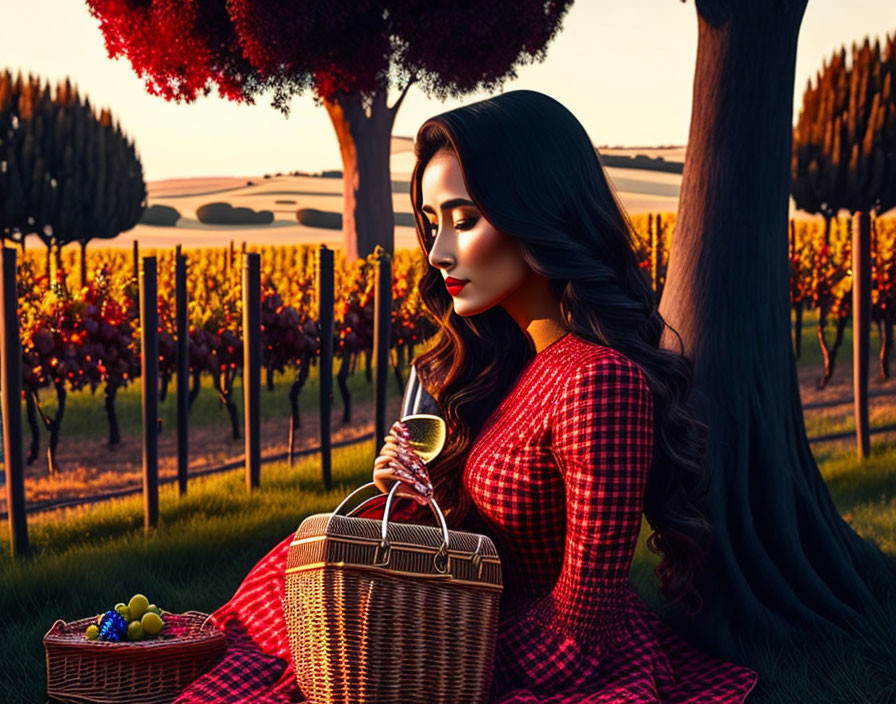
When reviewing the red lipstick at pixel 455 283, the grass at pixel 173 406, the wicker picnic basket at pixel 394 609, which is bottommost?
the grass at pixel 173 406

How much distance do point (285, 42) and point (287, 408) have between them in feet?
13.2

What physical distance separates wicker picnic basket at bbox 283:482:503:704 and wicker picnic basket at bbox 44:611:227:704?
75 cm

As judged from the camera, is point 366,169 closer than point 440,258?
No

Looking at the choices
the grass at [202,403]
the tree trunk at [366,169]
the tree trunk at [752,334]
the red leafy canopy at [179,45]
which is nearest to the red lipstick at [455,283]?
the tree trunk at [752,334]

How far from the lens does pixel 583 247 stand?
2.74 meters

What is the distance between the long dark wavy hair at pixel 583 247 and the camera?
2.70 m

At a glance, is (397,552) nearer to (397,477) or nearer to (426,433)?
(397,477)

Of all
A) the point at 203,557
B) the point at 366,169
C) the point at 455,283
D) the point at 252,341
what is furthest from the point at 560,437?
the point at 366,169

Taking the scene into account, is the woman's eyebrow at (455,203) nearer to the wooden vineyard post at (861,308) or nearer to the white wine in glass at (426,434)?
the white wine in glass at (426,434)

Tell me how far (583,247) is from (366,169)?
1677 centimetres

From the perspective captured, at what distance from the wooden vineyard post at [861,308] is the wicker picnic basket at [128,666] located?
4965mm

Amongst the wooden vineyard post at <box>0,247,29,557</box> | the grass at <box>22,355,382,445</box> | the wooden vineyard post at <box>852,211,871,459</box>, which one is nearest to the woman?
the wooden vineyard post at <box>0,247,29,557</box>

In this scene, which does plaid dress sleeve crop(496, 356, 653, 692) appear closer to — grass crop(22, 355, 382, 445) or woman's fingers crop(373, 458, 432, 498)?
woman's fingers crop(373, 458, 432, 498)

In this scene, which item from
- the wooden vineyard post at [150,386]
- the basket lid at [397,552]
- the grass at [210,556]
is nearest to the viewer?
the basket lid at [397,552]
